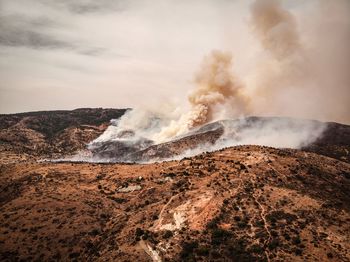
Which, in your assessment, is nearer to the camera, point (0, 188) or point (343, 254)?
point (343, 254)

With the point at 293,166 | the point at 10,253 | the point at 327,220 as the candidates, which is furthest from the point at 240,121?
the point at 10,253

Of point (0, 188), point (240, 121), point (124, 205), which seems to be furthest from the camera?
point (240, 121)

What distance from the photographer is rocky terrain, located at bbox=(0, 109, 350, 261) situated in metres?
63.7

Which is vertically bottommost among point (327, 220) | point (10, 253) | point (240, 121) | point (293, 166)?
point (10, 253)

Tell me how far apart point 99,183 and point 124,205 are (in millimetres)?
15985

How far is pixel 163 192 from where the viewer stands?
86688mm

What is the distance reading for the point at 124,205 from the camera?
3396 inches

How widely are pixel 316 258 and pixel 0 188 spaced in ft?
280

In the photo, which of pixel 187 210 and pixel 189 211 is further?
pixel 187 210

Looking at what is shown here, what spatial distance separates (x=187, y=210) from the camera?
75.2 metres

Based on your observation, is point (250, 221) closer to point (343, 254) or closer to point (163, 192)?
point (343, 254)

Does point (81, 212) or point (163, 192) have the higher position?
point (163, 192)

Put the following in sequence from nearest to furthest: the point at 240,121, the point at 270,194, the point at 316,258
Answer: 1. the point at 316,258
2. the point at 270,194
3. the point at 240,121

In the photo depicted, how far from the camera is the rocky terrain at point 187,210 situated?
209 feet
